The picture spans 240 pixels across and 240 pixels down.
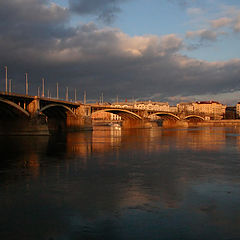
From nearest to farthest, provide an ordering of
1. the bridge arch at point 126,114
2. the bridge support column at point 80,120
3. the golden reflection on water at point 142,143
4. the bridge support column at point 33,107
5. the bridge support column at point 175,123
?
the golden reflection on water at point 142,143, the bridge support column at point 33,107, the bridge support column at point 80,120, the bridge arch at point 126,114, the bridge support column at point 175,123

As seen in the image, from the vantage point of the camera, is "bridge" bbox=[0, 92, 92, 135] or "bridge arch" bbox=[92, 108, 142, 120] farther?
"bridge arch" bbox=[92, 108, 142, 120]

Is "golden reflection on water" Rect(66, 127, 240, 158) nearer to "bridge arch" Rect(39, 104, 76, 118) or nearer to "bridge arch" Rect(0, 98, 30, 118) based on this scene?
"bridge arch" Rect(0, 98, 30, 118)

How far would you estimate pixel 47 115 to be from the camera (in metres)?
92.4

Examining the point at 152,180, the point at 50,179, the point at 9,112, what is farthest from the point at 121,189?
the point at 9,112

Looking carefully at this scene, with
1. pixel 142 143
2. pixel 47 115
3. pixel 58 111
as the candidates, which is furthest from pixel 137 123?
pixel 142 143

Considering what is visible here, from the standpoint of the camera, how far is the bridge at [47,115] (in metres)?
63.8

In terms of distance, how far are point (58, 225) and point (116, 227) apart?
6.26ft

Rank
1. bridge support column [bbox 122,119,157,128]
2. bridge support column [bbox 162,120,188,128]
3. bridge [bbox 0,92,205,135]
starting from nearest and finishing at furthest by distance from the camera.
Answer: bridge [bbox 0,92,205,135] < bridge support column [bbox 122,119,157,128] < bridge support column [bbox 162,120,188,128]

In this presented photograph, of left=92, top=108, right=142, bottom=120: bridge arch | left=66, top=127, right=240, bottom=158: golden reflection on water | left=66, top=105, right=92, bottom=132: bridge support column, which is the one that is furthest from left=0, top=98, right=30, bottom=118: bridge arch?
left=92, top=108, right=142, bottom=120: bridge arch

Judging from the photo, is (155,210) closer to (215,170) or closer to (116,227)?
(116,227)

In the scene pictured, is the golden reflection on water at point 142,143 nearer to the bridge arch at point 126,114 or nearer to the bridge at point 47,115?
the bridge at point 47,115

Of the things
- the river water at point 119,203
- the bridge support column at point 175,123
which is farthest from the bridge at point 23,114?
the bridge support column at point 175,123

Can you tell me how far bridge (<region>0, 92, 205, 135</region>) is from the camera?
209 ft

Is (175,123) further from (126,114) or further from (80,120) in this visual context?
(80,120)
